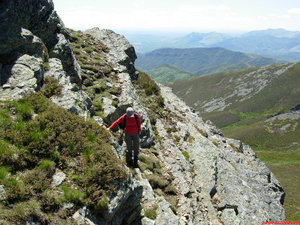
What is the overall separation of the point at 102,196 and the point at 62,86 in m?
8.12

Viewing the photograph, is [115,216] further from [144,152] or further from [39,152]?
[144,152]

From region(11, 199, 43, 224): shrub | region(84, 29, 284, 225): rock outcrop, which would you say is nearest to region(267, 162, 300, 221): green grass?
region(84, 29, 284, 225): rock outcrop

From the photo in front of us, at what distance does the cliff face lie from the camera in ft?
40.4

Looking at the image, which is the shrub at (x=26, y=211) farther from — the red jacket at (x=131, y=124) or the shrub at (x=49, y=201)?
the red jacket at (x=131, y=124)

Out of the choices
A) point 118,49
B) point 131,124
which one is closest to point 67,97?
point 131,124

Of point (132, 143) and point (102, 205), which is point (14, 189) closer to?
point (102, 205)

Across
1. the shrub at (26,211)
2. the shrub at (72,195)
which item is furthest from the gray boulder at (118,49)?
the shrub at (26,211)

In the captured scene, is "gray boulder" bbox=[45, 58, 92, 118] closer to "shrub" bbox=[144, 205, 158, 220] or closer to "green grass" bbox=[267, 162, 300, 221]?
"shrub" bbox=[144, 205, 158, 220]

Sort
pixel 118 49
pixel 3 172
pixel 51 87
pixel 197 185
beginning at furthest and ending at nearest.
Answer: pixel 118 49
pixel 197 185
pixel 51 87
pixel 3 172

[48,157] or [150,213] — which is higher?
[48,157]

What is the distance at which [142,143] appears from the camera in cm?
1861

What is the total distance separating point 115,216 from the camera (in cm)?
1019

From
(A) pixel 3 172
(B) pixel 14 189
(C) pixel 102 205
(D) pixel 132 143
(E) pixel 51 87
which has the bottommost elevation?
(C) pixel 102 205

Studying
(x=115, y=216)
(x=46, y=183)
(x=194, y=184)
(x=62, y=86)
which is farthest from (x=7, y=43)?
(x=194, y=184)
